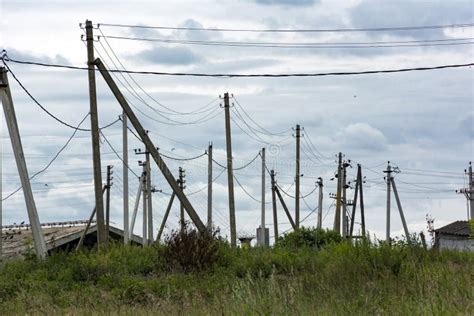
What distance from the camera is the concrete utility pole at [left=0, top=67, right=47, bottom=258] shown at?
2473 centimetres

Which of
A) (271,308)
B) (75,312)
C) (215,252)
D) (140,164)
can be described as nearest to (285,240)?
(215,252)

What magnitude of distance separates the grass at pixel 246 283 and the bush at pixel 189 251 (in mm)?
141

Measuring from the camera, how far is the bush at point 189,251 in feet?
77.5

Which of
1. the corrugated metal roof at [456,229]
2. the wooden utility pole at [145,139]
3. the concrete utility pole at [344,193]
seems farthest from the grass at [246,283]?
the corrugated metal roof at [456,229]

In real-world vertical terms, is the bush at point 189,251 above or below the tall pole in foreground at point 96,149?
below

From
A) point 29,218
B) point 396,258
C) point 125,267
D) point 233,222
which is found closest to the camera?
point 396,258

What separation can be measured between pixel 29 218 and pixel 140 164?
25.0 meters

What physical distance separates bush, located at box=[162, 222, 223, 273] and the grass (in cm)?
14

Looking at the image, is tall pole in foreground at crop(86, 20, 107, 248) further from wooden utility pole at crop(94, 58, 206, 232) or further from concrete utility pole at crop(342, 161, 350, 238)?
concrete utility pole at crop(342, 161, 350, 238)

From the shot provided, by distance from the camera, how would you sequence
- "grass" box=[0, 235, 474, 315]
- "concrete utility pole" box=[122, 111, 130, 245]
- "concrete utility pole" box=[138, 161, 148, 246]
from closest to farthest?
"grass" box=[0, 235, 474, 315], "concrete utility pole" box=[122, 111, 130, 245], "concrete utility pole" box=[138, 161, 148, 246]

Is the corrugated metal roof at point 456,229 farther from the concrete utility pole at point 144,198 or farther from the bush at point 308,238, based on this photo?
the bush at point 308,238

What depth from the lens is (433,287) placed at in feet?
39.3

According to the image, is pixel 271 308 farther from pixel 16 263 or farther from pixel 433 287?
pixel 16 263

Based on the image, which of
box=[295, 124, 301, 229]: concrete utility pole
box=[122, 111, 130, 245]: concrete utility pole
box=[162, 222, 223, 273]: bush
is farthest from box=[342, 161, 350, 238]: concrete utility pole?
box=[162, 222, 223, 273]: bush
